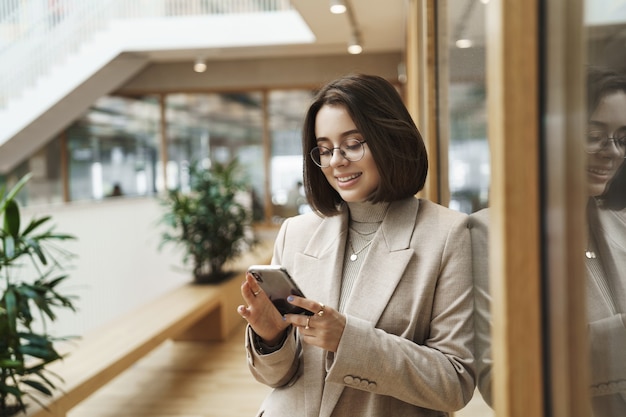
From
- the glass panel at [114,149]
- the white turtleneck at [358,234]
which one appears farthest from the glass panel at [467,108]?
the glass panel at [114,149]

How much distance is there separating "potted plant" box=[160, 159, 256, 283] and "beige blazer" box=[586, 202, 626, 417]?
5.73 metres

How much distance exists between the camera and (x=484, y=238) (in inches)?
44.7

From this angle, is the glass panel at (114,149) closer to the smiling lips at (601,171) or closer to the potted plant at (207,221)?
the potted plant at (207,221)

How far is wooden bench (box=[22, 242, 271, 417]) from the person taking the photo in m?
3.33

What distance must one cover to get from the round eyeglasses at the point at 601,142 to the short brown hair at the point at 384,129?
0.70 m

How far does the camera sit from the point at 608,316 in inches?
25.0

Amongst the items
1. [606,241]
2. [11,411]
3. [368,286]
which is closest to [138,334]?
[11,411]

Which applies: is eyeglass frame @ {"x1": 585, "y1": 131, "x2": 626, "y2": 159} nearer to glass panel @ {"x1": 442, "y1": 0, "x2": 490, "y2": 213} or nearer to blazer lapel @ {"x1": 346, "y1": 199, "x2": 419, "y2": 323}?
glass panel @ {"x1": 442, "y1": 0, "x2": 490, "y2": 213}

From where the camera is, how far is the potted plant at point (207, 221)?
6.28 metres

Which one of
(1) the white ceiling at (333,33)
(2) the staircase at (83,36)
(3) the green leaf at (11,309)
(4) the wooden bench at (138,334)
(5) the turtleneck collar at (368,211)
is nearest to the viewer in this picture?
(5) the turtleneck collar at (368,211)

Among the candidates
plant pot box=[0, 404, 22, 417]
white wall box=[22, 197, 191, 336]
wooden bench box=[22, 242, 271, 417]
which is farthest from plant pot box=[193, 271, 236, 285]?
plant pot box=[0, 404, 22, 417]

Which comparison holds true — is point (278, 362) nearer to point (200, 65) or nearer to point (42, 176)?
point (200, 65)

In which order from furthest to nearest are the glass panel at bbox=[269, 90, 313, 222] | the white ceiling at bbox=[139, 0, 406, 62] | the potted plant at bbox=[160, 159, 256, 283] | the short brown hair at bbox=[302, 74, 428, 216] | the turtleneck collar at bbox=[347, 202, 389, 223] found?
the glass panel at bbox=[269, 90, 313, 222]
the white ceiling at bbox=[139, 0, 406, 62]
the potted plant at bbox=[160, 159, 256, 283]
the turtleneck collar at bbox=[347, 202, 389, 223]
the short brown hair at bbox=[302, 74, 428, 216]

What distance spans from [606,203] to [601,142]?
6 centimetres
